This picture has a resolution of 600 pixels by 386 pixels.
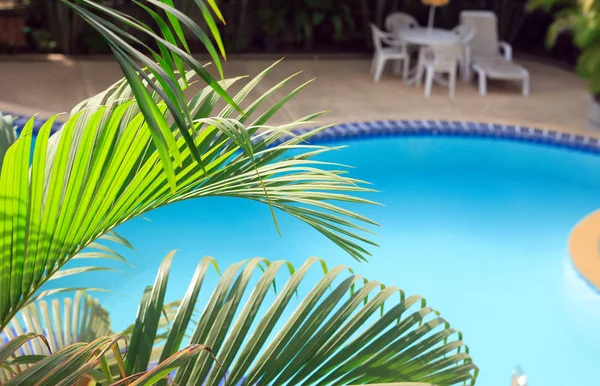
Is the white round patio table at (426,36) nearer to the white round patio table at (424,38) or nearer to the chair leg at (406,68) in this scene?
the white round patio table at (424,38)

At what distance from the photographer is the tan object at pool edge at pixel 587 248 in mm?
5402

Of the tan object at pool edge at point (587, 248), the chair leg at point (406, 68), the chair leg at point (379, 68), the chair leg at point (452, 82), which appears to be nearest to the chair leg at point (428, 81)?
the chair leg at point (452, 82)

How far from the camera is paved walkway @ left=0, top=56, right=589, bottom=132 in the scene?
332 inches

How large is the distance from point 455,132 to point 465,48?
7.25 ft

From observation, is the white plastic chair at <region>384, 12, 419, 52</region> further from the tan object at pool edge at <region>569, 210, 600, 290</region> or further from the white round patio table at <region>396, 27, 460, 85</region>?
the tan object at pool edge at <region>569, 210, 600, 290</region>

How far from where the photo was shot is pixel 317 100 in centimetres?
896

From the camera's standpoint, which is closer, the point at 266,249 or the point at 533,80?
the point at 266,249

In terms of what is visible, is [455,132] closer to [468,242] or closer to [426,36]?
[426,36]

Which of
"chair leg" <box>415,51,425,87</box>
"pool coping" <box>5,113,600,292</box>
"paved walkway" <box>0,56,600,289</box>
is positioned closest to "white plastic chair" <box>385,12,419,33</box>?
"paved walkway" <box>0,56,600,289</box>

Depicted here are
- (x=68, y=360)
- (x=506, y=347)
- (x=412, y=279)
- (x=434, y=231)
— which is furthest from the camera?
(x=434, y=231)

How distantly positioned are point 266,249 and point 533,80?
5.96 metres

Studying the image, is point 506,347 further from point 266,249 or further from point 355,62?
point 355,62

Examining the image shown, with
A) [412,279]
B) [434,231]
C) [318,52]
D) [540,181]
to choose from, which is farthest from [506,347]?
[318,52]

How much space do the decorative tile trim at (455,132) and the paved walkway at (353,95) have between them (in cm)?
14
